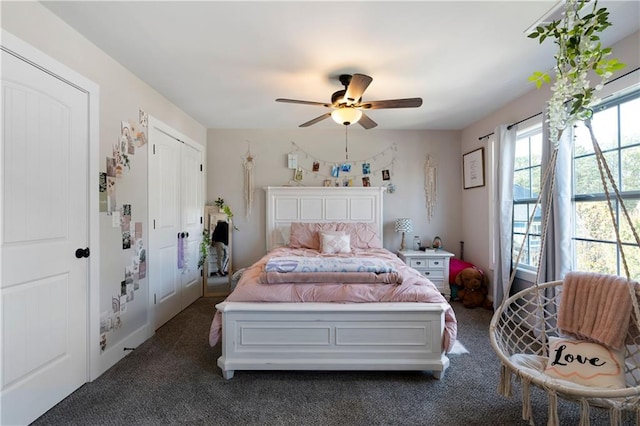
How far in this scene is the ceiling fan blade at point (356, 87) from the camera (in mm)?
2109

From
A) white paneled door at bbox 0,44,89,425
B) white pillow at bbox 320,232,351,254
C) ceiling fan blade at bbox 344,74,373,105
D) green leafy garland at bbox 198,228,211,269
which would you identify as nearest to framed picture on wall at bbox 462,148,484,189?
white pillow at bbox 320,232,351,254

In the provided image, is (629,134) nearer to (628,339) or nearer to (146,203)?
(628,339)

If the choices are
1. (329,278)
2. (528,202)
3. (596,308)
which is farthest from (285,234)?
(596,308)

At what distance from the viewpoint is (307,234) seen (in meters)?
3.92

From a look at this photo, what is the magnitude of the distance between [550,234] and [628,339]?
3.71ft

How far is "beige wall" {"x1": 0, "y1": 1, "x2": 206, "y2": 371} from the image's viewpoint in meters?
1.71

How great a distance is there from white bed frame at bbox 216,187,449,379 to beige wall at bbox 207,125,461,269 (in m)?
2.29

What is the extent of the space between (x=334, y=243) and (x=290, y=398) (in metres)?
1.94

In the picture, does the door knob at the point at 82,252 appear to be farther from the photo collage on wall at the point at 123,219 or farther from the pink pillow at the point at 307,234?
the pink pillow at the point at 307,234

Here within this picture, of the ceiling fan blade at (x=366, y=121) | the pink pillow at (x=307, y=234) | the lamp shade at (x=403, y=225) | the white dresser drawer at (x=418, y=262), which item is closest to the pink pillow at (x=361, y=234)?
the pink pillow at (x=307, y=234)

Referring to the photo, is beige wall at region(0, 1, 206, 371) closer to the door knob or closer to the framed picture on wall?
the door knob

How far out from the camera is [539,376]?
1.34 m

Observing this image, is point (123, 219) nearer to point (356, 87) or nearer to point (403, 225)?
point (356, 87)

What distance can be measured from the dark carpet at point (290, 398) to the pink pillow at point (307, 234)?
1.81 m
